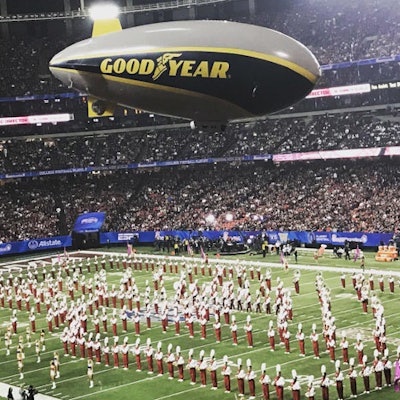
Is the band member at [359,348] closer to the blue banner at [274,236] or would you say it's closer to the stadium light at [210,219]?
the blue banner at [274,236]

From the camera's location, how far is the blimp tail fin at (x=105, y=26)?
16.0 m

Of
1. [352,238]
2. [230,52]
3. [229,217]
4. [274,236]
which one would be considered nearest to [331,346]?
[230,52]

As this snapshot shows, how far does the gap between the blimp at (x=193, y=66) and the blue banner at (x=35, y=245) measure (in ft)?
109

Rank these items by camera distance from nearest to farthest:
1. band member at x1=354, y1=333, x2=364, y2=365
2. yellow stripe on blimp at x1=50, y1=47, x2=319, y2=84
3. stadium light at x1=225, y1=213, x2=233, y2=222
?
yellow stripe on blimp at x1=50, y1=47, x2=319, y2=84
band member at x1=354, y1=333, x2=364, y2=365
stadium light at x1=225, y1=213, x2=233, y2=222

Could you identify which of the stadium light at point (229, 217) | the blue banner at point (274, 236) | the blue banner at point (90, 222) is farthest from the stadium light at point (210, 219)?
the blue banner at point (90, 222)

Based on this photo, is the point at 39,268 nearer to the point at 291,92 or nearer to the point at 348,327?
the point at 348,327

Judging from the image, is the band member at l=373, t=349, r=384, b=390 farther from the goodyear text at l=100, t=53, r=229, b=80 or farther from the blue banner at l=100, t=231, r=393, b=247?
the blue banner at l=100, t=231, r=393, b=247

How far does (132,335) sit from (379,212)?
66.5ft

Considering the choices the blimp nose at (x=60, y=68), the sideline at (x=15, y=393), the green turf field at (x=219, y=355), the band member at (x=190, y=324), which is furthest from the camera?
the band member at (x=190, y=324)

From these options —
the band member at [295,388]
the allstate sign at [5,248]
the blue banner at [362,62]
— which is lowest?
the band member at [295,388]

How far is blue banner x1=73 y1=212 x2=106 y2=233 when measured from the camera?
48750 millimetres

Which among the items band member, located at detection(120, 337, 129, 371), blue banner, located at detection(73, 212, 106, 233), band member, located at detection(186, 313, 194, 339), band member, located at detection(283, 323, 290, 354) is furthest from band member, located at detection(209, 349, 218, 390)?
blue banner, located at detection(73, 212, 106, 233)

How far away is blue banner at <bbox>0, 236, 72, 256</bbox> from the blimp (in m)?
33.3

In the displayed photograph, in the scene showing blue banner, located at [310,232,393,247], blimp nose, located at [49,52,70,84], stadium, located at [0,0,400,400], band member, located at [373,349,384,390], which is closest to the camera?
blimp nose, located at [49,52,70,84]
